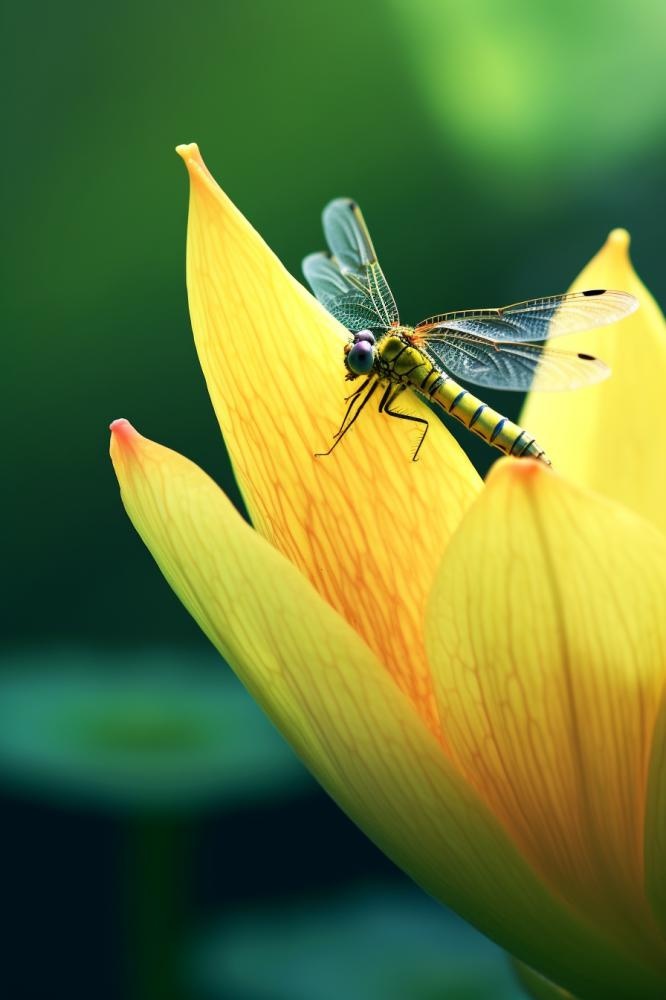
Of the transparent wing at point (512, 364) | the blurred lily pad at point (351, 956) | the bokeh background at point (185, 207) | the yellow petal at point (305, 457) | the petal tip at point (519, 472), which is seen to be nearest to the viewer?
the petal tip at point (519, 472)

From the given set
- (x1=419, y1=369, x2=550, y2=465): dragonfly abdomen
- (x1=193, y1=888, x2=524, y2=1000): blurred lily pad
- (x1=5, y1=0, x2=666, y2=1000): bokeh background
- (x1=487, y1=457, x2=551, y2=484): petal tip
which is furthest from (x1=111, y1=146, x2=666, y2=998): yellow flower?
(x1=5, y1=0, x2=666, y2=1000): bokeh background

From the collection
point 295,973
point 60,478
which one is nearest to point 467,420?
point 295,973

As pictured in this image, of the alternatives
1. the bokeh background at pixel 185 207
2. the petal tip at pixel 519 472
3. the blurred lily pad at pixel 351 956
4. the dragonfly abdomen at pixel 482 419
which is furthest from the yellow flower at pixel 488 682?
the bokeh background at pixel 185 207

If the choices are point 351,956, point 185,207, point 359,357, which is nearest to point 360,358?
point 359,357

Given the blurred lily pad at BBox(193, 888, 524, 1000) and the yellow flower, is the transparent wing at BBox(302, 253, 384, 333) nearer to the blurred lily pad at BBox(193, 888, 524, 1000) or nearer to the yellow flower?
the yellow flower

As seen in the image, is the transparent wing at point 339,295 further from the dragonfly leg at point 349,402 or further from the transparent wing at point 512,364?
the dragonfly leg at point 349,402

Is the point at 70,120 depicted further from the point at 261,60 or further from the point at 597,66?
the point at 597,66
